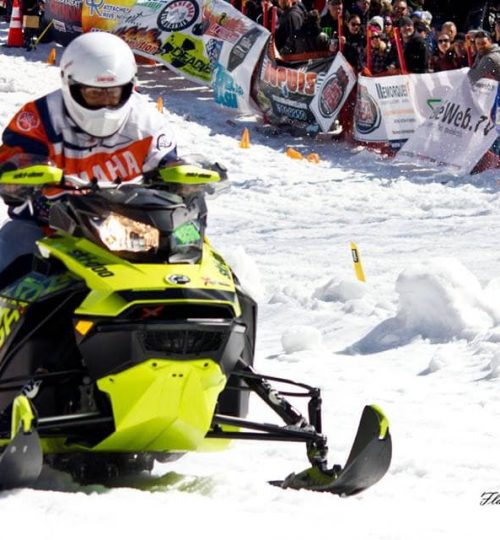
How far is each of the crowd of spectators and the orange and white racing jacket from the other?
30.0ft

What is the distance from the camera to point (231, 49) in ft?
62.7

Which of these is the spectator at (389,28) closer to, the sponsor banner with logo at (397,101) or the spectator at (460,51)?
the sponsor banner with logo at (397,101)

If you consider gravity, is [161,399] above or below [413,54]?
above

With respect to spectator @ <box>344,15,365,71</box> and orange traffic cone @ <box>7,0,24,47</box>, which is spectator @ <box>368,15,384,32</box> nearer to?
spectator @ <box>344,15,365,71</box>

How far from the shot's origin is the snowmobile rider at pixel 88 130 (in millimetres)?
5922

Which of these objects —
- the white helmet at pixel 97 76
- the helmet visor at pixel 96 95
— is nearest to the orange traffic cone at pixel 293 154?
the white helmet at pixel 97 76

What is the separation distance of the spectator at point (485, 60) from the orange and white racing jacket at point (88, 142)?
8.82 m

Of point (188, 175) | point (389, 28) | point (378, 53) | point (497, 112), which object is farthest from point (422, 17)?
point (188, 175)

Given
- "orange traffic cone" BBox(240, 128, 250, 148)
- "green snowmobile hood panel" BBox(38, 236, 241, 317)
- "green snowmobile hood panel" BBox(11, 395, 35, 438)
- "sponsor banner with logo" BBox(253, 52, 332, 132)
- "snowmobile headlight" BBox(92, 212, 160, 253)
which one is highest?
"snowmobile headlight" BBox(92, 212, 160, 253)

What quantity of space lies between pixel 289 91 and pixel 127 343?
522 inches

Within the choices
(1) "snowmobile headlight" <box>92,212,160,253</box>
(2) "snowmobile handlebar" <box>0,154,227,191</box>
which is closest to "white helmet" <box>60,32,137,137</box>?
(2) "snowmobile handlebar" <box>0,154,227,191</box>

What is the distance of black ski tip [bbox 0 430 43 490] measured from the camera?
5.10 m

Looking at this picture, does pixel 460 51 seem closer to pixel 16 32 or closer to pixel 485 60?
pixel 485 60

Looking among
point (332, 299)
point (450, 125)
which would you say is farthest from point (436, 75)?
point (332, 299)
